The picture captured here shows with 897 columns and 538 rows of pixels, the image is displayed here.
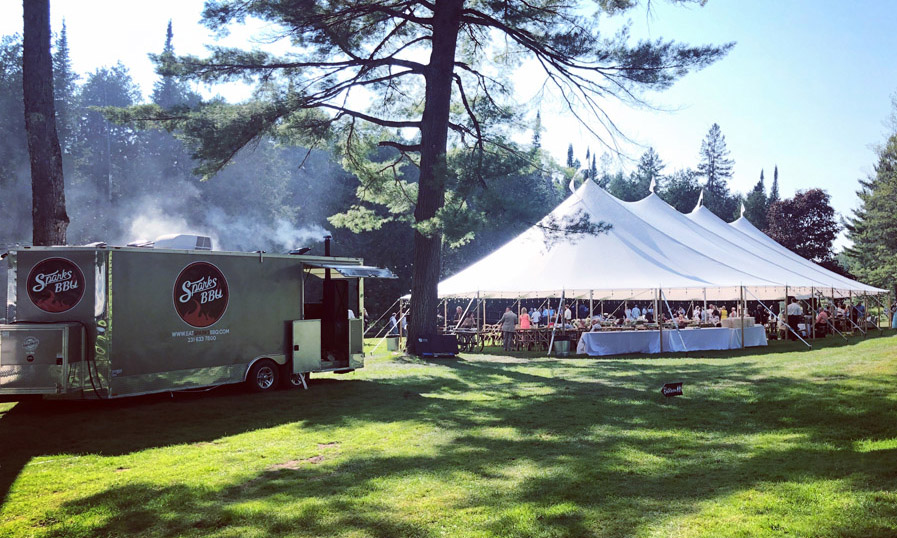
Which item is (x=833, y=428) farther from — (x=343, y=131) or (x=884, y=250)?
(x=884, y=250)

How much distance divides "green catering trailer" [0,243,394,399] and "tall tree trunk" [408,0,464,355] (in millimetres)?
5668

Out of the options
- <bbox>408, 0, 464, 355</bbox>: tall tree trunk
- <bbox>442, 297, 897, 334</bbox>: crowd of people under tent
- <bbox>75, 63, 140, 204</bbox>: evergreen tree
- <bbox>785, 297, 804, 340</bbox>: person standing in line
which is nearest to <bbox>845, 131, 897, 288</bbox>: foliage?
<bbox>442, 297, 897, 334</bbox>: crowd of people under tent

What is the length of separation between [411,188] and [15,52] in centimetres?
3693

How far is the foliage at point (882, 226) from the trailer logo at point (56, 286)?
1706 inches

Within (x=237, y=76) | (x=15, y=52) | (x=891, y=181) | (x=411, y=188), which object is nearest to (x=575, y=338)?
(x=411, y=188)

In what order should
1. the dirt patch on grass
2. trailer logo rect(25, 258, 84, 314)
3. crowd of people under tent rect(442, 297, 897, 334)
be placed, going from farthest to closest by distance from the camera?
1. crowd of people under tent rect(442, 297, 897, 334)
2. trailer logo rect(25, 258, 84, 314)
3. the dirt patch on grass

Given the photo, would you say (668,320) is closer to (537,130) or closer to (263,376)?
(537,130)

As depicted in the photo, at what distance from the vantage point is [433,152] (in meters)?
16.6

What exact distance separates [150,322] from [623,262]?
12.6 meters

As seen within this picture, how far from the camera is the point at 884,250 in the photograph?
147 ft

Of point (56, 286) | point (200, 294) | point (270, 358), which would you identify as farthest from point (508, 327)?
point (56, 286)

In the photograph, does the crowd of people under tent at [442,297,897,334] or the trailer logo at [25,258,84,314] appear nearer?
the trailer logo at [25,258,84,314]

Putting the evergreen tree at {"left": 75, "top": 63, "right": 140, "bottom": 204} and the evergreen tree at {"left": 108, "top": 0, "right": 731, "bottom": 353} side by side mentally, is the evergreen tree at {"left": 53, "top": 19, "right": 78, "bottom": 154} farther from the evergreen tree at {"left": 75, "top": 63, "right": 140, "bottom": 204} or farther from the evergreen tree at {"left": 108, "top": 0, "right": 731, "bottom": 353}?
the evergreen tree at {"left": 108, "top": 0, "right": 731, "bottom": 353}

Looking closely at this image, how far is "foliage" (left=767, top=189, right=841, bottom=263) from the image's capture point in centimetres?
4938
